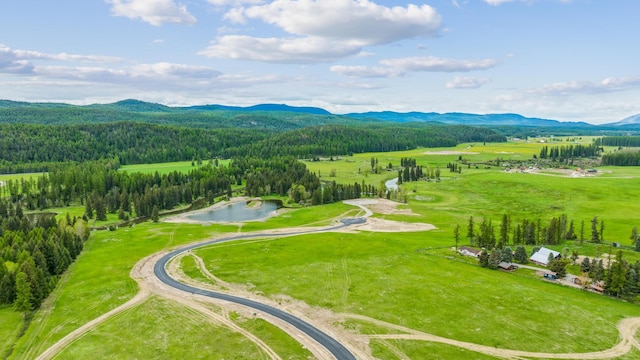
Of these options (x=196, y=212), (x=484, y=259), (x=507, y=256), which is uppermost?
(x=507, y=256)

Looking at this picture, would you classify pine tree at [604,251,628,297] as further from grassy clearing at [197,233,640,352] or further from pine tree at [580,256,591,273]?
pine tree at [580,256,591,273]

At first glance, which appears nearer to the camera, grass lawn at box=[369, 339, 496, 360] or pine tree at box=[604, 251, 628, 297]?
grass lawn at box=[369, 339, 496, 360]

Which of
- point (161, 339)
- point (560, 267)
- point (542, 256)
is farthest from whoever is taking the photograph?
point (542, 256)

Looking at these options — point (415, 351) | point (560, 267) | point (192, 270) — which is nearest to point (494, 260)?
point (560, 267)

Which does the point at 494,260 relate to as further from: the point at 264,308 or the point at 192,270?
the point at 192,270

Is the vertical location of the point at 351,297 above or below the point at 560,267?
below

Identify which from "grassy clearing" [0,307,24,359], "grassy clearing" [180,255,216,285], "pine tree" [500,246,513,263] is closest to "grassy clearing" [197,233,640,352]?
"grassy clearing" [180,255,216,285]

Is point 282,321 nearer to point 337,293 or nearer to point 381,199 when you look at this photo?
point 337,293
